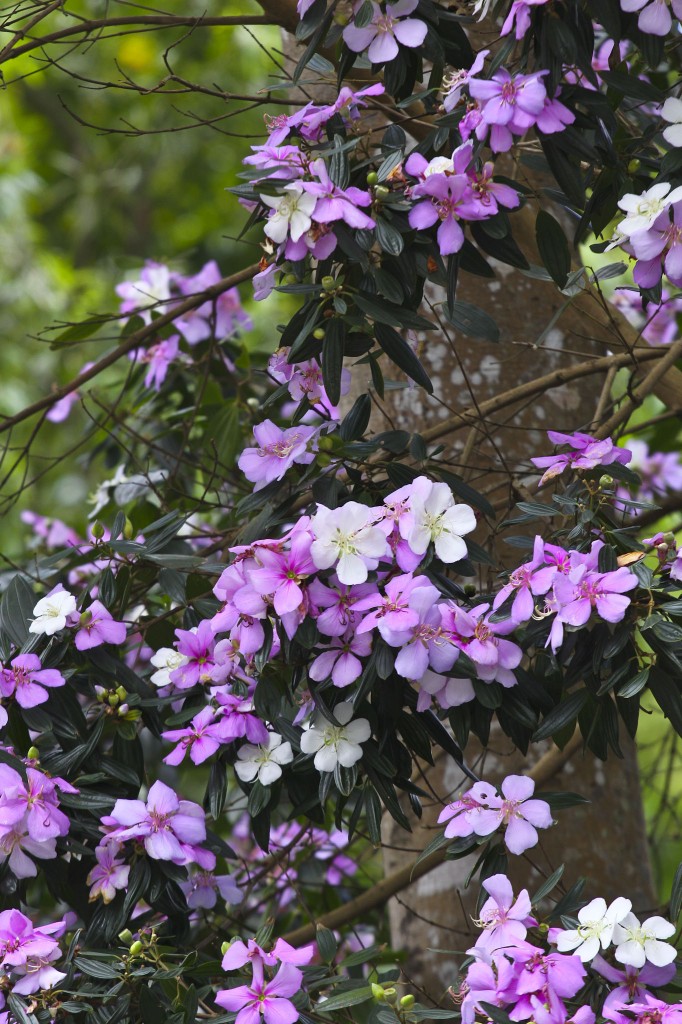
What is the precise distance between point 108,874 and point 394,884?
1.58 feet

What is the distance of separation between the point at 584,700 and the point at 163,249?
23.0ft

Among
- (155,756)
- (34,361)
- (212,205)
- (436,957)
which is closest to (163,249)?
(212,205)

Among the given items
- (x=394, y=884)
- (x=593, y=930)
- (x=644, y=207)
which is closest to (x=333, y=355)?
(x=644, y=207)

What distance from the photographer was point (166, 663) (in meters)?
1.19

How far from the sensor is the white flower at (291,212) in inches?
39.0

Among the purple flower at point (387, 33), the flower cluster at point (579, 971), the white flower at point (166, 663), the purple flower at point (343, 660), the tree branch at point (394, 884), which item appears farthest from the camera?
the tree branch at point (394, 884)

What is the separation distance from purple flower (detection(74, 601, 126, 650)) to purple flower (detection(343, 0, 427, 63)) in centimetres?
60

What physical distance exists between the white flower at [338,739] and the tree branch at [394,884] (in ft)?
1.32

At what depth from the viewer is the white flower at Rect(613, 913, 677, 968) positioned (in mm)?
867

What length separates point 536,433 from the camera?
162cm

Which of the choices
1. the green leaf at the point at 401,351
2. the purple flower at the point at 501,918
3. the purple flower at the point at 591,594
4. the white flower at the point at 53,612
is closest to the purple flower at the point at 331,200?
the green leaf at the point at 401,351

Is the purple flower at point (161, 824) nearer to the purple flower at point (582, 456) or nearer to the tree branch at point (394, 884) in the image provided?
the tree branch at point (394, 884)

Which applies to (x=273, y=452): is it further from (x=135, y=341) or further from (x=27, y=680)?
(x=135, y=341)

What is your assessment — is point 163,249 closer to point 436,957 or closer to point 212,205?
point 212,205
